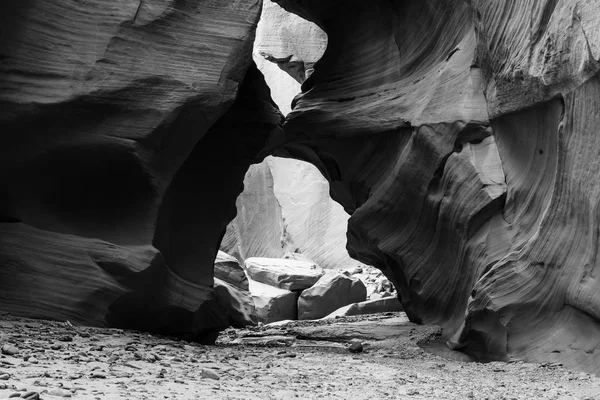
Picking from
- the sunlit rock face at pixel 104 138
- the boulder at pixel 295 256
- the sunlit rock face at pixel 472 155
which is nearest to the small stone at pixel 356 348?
the sunlit rock face at pixel 472 155

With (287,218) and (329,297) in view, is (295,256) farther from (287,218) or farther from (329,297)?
(329,297)

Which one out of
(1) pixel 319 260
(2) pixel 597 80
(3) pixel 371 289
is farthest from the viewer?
(1) pixel 319 260

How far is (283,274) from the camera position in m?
19.0

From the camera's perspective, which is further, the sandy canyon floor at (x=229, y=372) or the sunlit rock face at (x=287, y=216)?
the sunlit rock face at (x=287, y=216)

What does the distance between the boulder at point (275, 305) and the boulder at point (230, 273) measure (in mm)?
2777

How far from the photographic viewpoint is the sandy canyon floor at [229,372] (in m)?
4.78

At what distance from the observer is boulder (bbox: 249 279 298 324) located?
691 inches

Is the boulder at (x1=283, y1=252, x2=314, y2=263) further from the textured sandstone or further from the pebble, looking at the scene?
the pebble

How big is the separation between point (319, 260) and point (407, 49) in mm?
16134

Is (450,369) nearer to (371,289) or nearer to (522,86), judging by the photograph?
(522,86)

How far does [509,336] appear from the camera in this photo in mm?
8766

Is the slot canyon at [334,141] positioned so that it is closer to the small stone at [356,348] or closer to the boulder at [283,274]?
the small stone at [356,348]

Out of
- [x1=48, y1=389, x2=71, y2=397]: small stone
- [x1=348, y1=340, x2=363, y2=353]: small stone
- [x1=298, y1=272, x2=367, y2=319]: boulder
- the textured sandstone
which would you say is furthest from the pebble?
the textured sandstone

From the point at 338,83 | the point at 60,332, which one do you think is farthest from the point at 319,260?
the point at 60,332
